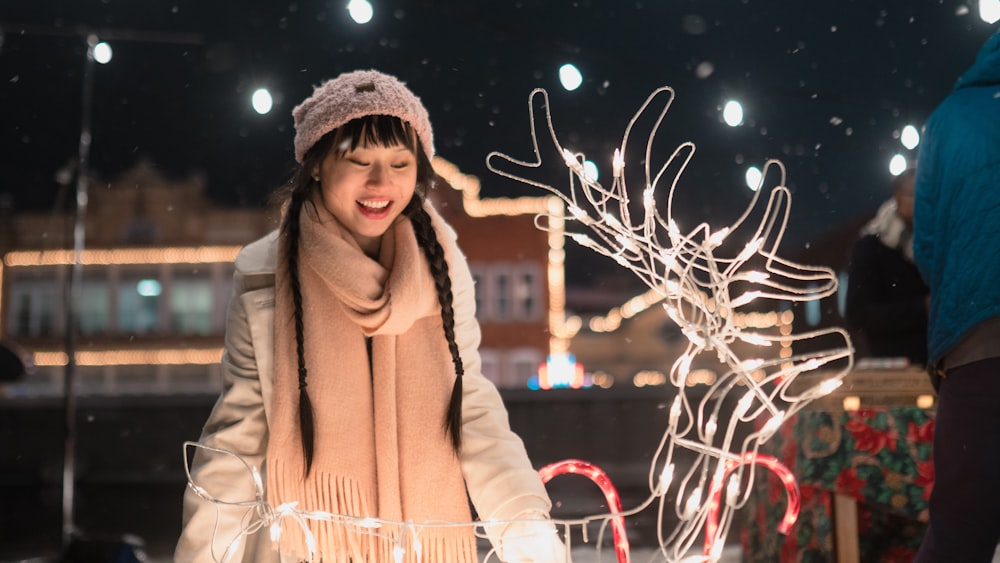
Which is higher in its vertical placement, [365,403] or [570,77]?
[570,77]

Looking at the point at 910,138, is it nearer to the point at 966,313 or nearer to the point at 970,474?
the point at 966,313

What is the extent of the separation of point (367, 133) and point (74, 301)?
3535 mm

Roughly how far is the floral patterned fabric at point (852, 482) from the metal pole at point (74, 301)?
2789mm

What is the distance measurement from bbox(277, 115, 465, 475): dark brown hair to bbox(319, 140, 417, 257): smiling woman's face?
0.02 meters

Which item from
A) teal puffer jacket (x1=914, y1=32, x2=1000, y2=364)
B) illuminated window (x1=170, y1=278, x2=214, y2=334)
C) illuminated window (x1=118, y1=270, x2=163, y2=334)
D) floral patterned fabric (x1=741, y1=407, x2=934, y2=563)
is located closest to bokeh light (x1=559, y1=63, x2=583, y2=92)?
teal puffer jacket (x1=914, y1=32, x2=1000, y2=364)

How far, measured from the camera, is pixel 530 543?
4.95 ft

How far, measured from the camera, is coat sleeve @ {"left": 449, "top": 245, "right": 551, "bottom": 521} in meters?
1.58

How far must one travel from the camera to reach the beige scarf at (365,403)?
62.4 inches

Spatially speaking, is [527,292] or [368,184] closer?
[368,184]

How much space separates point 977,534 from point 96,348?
64.1 feet

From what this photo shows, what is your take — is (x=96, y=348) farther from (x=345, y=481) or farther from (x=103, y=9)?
(x=345, y=481)

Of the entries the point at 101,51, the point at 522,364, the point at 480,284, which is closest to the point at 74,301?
the point at 101,51

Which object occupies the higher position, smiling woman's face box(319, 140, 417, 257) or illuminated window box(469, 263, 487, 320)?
illuminated window box(469, 263, 487, 320)

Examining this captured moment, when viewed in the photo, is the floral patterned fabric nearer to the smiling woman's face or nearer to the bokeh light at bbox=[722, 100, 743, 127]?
the bokeh light at bbox=[722, 100, 743, 127]
